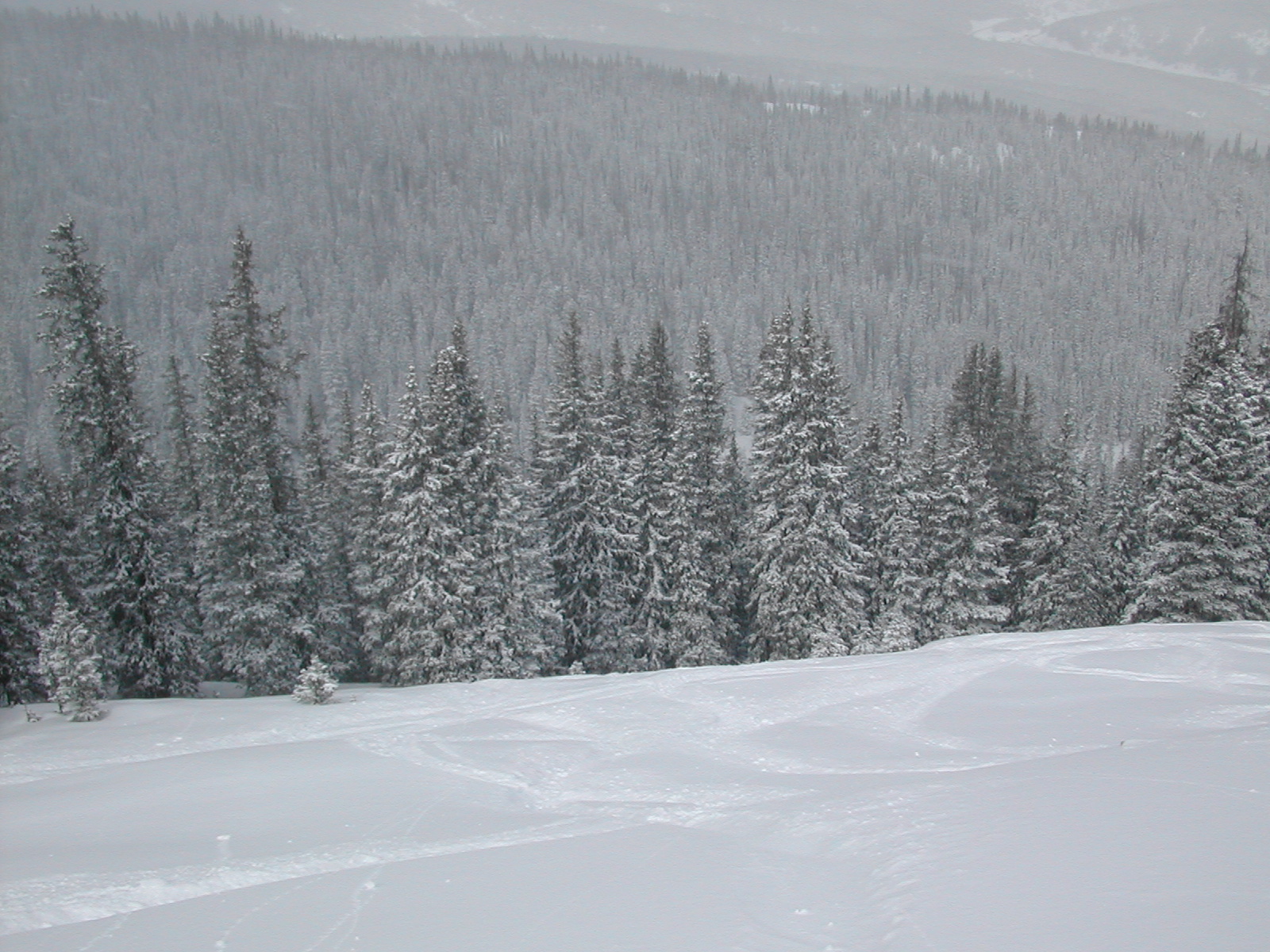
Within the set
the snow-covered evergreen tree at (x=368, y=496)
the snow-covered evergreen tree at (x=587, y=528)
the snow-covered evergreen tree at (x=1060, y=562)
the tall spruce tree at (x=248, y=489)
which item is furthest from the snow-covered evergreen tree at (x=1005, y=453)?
the tall spruce tree at (x=248, y=489)

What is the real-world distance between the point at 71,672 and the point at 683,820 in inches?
514

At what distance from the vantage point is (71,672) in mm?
15109

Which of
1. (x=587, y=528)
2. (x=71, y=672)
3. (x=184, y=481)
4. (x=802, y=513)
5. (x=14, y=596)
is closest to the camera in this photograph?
(x=71, y=672)

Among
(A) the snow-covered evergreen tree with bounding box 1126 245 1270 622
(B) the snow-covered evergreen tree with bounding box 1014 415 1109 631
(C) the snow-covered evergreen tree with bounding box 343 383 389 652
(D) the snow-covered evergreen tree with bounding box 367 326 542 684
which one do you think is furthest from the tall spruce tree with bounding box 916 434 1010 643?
(C) the snow-covered evergreen tree with bounding box 343 383 389 652

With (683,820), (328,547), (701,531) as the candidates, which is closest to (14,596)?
(328,547)

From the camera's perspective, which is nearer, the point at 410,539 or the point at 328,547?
the point at 410,539

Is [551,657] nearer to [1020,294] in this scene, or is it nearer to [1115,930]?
[1115,930]

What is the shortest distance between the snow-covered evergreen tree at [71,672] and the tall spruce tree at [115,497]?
8141 mm

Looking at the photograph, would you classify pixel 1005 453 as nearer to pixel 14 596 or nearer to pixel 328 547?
pixel 328 547

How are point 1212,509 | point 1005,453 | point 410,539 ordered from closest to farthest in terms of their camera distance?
point 410,539 → point 1212,509 → point 1005,453

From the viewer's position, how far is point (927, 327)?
154750mm

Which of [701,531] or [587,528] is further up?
[587,528]

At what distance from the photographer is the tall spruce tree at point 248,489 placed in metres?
23.7

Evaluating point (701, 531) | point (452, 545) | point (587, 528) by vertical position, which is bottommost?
point (701, 531)
